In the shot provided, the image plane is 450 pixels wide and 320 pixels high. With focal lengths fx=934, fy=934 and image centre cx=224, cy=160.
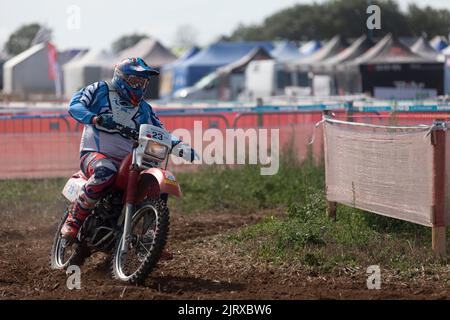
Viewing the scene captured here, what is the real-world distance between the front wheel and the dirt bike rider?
513 millimetres

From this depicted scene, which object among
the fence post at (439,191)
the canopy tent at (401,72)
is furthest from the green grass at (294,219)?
the canopy tent at (401,72)

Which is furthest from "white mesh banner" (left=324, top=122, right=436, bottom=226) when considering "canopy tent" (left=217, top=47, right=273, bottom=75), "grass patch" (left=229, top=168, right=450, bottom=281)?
"canopy tent" (left=217, top=47, right=273, bottom=75)

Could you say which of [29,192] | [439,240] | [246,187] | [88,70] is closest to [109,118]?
[439,240]

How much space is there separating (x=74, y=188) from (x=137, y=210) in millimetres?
980

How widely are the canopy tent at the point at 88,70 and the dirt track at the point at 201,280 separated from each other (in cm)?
3454

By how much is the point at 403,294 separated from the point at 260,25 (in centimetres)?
9178

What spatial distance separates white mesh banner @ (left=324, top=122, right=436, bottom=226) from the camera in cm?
838

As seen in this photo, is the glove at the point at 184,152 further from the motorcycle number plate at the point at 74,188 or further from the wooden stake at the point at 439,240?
the wooden stake at the point at 439,240

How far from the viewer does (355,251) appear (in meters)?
8.51

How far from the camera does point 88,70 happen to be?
44.6 meters

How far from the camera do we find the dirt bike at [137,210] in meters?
7.38

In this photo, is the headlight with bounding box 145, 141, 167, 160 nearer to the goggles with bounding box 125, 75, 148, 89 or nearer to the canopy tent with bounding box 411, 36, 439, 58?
the goggles with bounding box 125, 75, 148, 89
